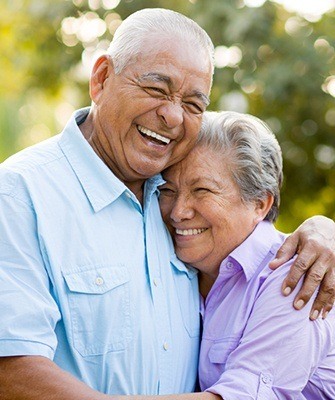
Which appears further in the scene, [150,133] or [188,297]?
[188,297]

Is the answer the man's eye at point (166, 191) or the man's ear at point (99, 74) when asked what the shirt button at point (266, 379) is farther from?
the man's ear at point (99, 74)

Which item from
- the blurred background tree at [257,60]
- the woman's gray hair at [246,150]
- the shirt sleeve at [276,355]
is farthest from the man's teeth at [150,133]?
the blurred background tree at [257,60]

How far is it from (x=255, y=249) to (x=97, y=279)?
669mm

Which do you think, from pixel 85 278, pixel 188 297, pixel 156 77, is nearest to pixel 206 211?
pixel 188 297

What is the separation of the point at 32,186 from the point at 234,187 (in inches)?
31.0

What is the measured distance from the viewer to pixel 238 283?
2891 mm

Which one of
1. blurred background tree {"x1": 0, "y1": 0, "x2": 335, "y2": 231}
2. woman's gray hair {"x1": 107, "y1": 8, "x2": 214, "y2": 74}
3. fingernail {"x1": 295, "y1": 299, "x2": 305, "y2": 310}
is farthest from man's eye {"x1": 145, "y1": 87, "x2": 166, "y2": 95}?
blurred background tree {"x1": 0, "y1": 0, "x2": 335, "y2": 231}

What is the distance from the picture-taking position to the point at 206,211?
9.49ft

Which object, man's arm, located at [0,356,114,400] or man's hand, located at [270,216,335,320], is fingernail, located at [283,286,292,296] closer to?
man's hand, located at [270,216,335,320]

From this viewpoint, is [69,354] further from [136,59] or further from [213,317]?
[136,59]

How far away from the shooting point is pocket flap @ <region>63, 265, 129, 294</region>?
2.42 m

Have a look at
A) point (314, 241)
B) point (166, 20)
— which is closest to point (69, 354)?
point (314, 241)

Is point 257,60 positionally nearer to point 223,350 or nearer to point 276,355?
point 223,350

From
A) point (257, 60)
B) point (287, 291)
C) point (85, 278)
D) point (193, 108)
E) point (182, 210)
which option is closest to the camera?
point (85, 278)
